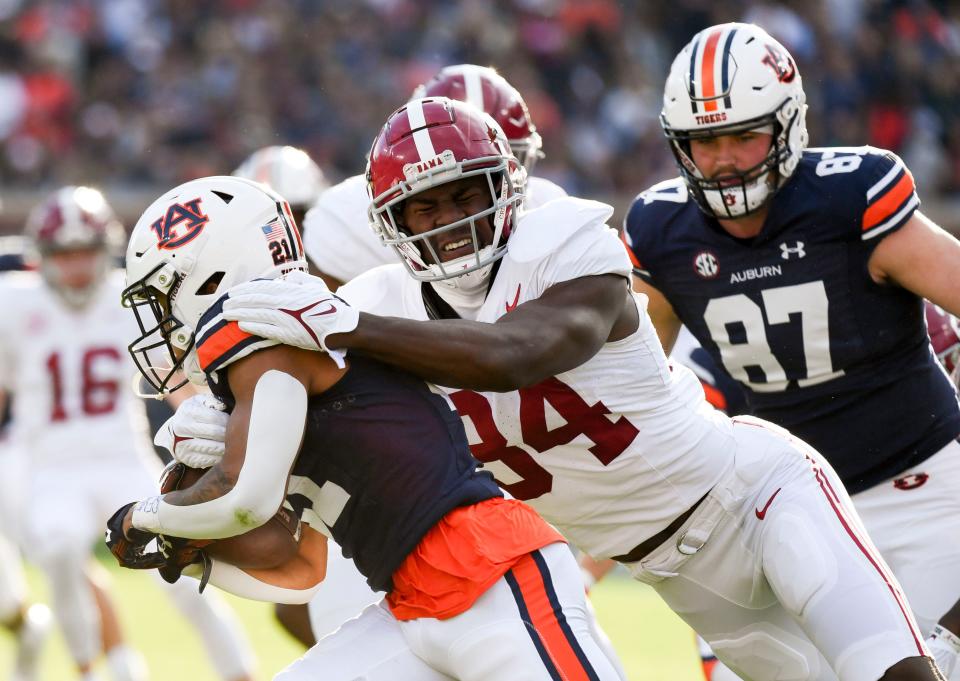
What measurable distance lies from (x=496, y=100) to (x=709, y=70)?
106cm

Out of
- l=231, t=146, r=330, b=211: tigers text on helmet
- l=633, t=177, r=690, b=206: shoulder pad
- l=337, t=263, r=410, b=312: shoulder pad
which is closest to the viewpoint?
l=337, t=263, r=410, b=312: shoulder pad

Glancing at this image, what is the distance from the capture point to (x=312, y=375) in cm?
289

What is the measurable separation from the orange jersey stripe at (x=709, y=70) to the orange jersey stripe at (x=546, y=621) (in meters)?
1.62

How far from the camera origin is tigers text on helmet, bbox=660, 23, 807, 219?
13.2ft

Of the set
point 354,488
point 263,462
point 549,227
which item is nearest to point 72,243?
point 549,227

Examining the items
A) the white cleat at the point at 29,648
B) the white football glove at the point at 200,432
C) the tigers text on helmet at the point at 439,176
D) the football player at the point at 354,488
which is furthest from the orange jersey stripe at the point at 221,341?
the white cleat at the point at 29,648

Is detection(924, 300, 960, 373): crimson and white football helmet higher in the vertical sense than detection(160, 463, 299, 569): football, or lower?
lower

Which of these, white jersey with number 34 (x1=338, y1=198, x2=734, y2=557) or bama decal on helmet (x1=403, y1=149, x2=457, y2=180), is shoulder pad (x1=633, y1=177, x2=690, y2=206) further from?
bama decal on helmet (x1=403, y1=149, x2=457, y2=180)

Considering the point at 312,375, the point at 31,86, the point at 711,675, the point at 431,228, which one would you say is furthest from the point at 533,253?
the point at 31,86

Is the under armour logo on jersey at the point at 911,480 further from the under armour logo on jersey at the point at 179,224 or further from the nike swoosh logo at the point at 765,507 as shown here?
the under armour logo on jersey at the point at 179,224

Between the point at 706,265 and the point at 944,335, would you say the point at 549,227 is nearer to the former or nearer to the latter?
the point at 706,265

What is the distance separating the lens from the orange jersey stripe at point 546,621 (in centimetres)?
290

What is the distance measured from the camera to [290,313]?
2814mm

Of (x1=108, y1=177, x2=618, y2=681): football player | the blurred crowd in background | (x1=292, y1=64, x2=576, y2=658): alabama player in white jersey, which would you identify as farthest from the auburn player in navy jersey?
the blurred crowd in background
